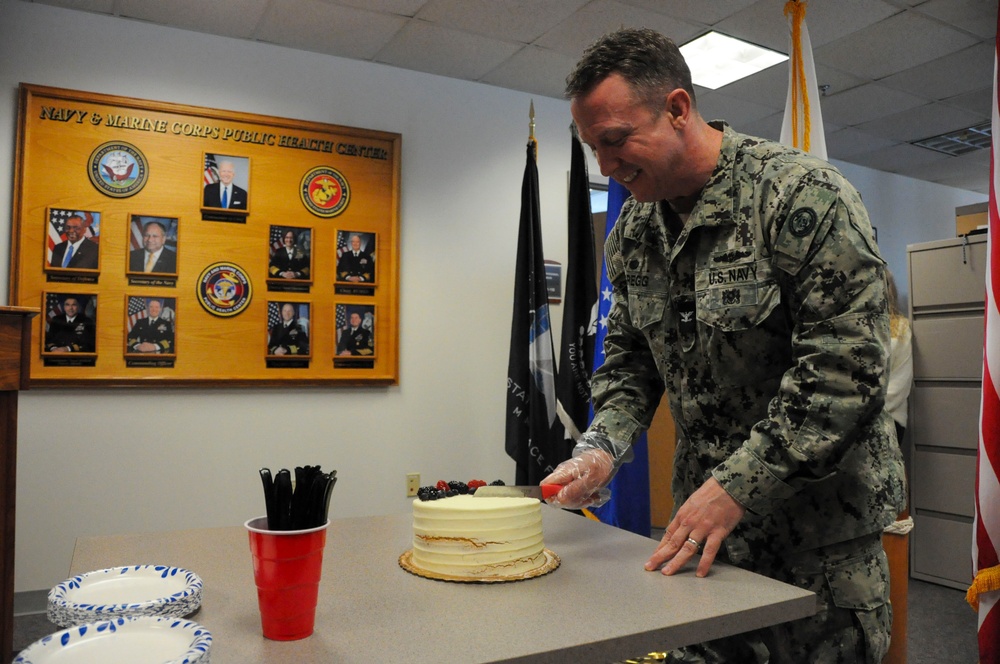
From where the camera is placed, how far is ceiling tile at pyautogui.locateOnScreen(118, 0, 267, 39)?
3.22 m

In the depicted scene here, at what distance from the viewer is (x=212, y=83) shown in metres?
3.54

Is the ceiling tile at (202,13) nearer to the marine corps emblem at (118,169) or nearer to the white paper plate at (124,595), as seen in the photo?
the marine corps emblem at (118,169)

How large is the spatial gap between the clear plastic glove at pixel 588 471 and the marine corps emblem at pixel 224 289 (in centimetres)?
267

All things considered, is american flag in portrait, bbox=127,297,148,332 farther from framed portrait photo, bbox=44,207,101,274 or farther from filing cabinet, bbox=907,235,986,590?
filing cabinet, bbox=907,235,986,590

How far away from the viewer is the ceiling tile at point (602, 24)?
3.31 m

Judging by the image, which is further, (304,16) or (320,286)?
(320,286)

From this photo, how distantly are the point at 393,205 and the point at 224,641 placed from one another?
10.9ft

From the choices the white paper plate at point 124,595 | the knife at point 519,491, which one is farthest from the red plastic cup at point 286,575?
the knife at point 519,491

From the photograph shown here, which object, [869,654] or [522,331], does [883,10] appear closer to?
[522,331]

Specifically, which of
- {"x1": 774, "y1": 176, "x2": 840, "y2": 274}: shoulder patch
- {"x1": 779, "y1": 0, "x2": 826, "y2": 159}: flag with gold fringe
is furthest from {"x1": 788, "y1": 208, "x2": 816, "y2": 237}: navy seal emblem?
{"x1": 779, "y1": 0, "x2": 826, "y2": 159}: flag with gold fringe

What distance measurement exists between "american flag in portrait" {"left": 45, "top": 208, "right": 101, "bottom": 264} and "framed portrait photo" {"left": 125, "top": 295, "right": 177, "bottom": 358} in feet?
1.09

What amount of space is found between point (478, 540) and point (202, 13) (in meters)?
3.24

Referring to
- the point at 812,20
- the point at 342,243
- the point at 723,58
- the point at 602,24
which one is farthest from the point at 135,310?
the point at 812,20

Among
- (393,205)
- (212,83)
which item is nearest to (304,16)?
(212,83)
